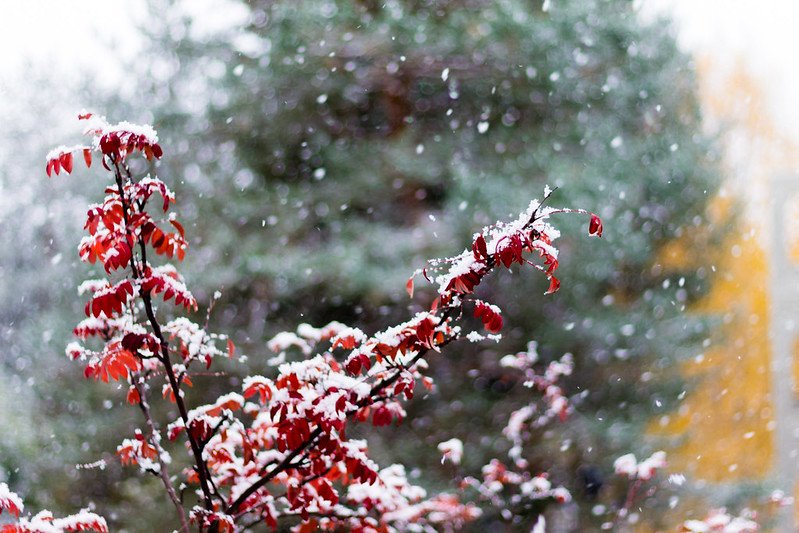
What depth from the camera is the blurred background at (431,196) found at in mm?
4383

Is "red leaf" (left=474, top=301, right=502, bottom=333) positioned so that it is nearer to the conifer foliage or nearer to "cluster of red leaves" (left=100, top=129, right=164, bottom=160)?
the conifer foliage

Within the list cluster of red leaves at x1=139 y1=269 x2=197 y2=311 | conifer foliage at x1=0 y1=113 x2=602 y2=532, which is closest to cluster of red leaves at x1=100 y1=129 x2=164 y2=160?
conifer foliage at x1=0 y1=113 x2=602 y2=532

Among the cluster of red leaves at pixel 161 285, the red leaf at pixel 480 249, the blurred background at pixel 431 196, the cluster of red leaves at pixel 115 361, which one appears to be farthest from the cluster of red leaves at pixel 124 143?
the blurred background at pixel 431 196

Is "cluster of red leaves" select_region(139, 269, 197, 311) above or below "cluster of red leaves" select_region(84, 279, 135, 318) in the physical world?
above

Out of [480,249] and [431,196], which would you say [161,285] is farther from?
[431,196]

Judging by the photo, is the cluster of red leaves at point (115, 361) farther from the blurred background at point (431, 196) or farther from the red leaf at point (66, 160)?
the blurred background at point (431, 196)

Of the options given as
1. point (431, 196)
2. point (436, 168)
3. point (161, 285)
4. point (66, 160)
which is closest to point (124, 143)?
point (66, 160)

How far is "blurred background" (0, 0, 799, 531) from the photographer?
438 cm

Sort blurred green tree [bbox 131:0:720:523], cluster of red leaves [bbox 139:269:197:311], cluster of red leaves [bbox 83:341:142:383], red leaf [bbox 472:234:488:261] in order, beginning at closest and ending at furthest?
red leaf [bbox 472:234:488:261] → cluster of red leaves [bbox 139:269:197:311] → cluster of red leaves [bbox 83:341:142:383] → blurred green tree [bbox 131:0:720:523]

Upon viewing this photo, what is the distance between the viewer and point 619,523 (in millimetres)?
4727

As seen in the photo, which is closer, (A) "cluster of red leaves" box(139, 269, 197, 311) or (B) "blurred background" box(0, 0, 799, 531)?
(A) "cluster of red leaves" box(139, 269, 197, 311)

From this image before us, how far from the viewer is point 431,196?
4988 millimetres

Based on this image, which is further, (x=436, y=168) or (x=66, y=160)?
(x=436, y=168)

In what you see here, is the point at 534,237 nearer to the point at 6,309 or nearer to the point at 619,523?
the point at 619,523
